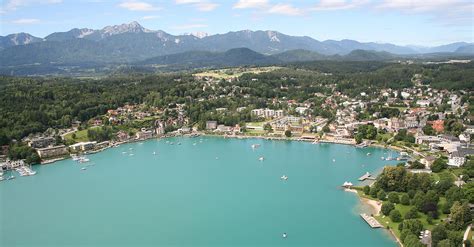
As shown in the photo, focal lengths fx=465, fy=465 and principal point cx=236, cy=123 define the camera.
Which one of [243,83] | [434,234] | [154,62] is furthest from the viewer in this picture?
[154,62]

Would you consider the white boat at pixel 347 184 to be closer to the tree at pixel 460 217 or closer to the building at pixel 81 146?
the tree at pixel 460 217

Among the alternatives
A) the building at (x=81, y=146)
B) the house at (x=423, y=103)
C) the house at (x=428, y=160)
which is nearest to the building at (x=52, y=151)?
the building at (x=81, y=146)

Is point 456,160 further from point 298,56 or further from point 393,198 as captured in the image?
point 298,56

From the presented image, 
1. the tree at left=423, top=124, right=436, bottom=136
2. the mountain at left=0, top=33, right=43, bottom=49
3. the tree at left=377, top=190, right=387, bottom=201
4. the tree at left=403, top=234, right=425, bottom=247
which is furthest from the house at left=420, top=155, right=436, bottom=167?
the mountain at left=0, top=33, right=43, bottom=49

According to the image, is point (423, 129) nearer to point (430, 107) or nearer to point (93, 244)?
point (430, 107)

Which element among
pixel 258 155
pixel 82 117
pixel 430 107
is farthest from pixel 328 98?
pixel 82 117
